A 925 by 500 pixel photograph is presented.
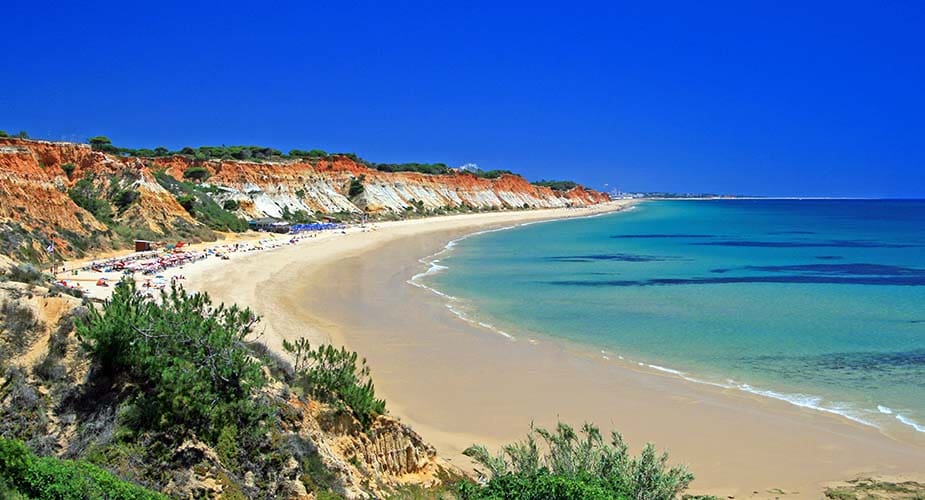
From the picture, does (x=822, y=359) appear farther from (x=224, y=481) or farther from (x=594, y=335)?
(x=224, y=481)

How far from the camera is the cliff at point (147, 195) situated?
3250cm

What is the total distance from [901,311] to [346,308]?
2119 centimetres

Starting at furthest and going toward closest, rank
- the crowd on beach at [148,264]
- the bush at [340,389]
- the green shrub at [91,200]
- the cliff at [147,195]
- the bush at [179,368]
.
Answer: the green shrub at [91,200], the cliff at [147,195], the crowd on beach at [148,264], the bush at [340,389], the bush at [179,368]

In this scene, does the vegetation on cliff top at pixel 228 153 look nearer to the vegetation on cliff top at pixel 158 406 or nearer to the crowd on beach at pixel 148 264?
the crowd on beach at pixel 148 264

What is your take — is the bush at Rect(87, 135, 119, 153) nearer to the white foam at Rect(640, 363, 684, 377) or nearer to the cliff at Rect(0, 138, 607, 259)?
the cliff at Rect(0, 138, 607, 259)

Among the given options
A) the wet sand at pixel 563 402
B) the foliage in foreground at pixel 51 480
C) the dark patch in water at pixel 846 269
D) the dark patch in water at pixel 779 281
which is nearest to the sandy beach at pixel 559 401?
the wet sand at pixel 563 402

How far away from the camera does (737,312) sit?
84.1ft

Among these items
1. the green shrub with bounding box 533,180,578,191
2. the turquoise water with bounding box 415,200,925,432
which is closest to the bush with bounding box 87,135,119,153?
the turquoise water with bounding box 415,200,925,432

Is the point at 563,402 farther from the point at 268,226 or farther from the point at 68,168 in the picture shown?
the point at 268,226

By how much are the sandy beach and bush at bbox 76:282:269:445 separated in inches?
189

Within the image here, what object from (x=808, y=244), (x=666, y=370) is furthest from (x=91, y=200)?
(x=808, y=244)

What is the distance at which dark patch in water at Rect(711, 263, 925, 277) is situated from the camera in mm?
39062

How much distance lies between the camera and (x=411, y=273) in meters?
36.6

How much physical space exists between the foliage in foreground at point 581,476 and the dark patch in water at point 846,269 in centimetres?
3421
